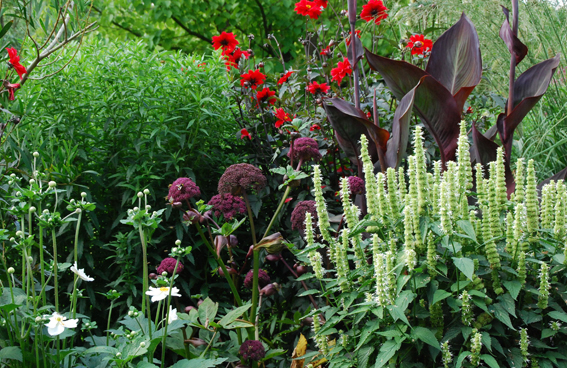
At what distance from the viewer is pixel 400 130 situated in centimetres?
217

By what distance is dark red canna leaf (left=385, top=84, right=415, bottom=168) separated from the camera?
2114mm

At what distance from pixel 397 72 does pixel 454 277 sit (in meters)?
1.13

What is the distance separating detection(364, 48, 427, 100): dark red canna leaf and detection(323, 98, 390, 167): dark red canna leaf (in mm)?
219

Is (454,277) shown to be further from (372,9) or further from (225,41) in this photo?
(225,41)

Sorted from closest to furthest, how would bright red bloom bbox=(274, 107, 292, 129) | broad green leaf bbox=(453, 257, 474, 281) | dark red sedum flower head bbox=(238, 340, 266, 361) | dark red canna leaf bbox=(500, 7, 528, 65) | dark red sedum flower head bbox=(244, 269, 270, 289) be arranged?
broad green leaf bbox=(453, 257, 474, 281)
dark red sedum flower head bbox=(238, 340, 266, 361)
dark red sedum flower head bbox=(244, 269, 270, 289)
dark red canna leaf bbox=(500, 7, 528, 65)
bright red bloom bbox=(274, 107, 292, 129)

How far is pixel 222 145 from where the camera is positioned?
322cm

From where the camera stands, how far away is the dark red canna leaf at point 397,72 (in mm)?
2325

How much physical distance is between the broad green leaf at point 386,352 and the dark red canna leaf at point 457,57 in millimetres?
1505

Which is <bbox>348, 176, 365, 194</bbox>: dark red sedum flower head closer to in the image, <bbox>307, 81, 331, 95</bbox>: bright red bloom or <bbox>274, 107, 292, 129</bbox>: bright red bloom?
<bbox>274, 107, 292, 129</bbox>: bright red bloom

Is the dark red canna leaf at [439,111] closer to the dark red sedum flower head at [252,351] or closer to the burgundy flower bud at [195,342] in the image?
the dark red sedum flower head at [252,351]

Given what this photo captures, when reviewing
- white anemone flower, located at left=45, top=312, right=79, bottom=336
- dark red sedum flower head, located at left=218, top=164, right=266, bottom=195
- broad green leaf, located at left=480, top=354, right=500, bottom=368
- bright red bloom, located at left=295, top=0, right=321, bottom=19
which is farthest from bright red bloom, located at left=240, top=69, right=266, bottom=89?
broad green leaf, located at left=480, top=354, right=500, bottom=368

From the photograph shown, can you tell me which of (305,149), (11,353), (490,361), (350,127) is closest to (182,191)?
(305,149)

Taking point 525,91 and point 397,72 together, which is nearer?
point 397,72

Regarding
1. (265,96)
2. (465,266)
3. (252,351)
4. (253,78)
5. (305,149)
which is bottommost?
(252,351)
